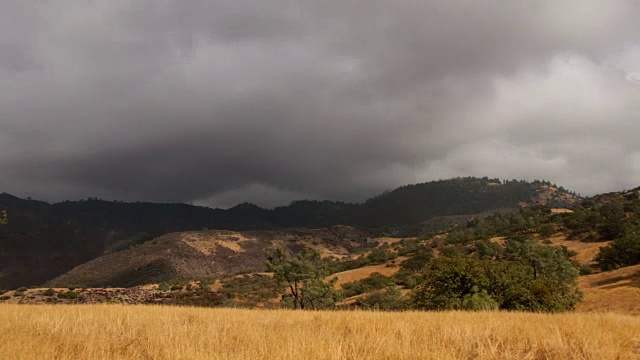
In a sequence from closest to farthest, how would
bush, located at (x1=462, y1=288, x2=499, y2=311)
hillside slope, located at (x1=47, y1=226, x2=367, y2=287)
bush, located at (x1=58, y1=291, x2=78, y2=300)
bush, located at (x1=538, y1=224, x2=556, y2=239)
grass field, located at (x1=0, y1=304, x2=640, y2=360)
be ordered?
grass field, located at (x1=0, y1=304, x2=640, y2=360), bush, located at (x1=462, y1=288, x2=499, y2=311), bush, located at (x1=58, y1=291, x2=78, y2=300), bush, located at (x1=538, y1=224, x2=556, y2=239), hillside slope, located at (x1=47, y1=226, x2=367, y2=287)

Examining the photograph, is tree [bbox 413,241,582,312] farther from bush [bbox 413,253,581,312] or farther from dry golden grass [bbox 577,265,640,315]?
dry golden grass [bbox 577,265,640,315]

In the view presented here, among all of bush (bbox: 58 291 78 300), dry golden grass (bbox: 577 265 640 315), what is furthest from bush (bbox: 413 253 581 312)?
bush (bbox: 58 291 78 300)

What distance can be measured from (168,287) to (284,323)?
221 ft

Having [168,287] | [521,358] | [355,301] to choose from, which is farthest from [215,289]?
[521,358]

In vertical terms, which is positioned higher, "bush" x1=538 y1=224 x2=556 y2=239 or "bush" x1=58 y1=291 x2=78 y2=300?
"bush" x1=538 y1=224 x2=556 y2=239

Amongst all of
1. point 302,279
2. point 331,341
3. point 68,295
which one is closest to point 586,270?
point 302,279

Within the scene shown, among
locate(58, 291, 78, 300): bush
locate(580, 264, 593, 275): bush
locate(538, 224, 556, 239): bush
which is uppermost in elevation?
locate(538, 224, 556, 239): bush

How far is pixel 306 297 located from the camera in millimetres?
35750

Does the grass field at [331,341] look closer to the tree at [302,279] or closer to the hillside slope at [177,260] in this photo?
the tree at [302,279]

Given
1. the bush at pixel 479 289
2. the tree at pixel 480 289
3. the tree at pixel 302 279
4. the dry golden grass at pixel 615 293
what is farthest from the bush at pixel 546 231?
the bush at pixel 479 289

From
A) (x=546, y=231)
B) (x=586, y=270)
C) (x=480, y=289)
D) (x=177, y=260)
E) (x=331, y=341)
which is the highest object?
(x=331, y=341)

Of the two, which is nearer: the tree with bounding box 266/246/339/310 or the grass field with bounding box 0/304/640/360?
the grass field with bounding box 0/304/640/360

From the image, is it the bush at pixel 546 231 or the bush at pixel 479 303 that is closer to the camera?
the bush at pixel 479 303

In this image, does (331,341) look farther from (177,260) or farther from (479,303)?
(177,260)
